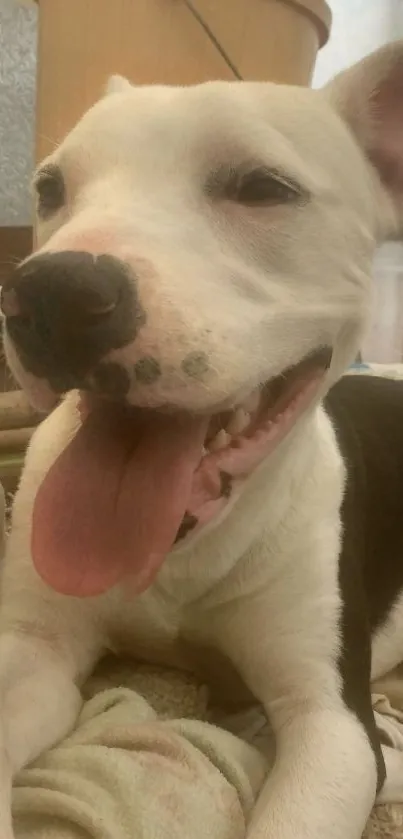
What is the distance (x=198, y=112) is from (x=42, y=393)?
38 centimetres

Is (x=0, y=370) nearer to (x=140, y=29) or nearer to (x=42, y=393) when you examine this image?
(x=140, y=29)

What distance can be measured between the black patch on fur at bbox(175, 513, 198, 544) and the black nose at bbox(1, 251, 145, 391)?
216 millimetres

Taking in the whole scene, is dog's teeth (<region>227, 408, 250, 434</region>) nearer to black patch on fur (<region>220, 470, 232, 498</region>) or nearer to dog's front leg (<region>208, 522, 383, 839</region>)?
black patch on fur (<region>220, 470, 232, 498</region>)

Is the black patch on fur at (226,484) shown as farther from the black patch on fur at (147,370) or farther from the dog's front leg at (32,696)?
the dog's front leg at (32,696)

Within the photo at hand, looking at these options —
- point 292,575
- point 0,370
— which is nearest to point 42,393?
point 292,575

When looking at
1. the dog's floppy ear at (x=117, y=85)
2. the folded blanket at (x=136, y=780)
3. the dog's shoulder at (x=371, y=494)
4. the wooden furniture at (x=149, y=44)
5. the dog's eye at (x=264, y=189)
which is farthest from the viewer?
the wooden furniture at (x=149, y=44)

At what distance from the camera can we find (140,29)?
203 cm

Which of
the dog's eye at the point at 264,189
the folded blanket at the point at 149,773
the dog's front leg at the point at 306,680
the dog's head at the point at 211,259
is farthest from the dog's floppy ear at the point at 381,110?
the folded blanket at the point at 149,773

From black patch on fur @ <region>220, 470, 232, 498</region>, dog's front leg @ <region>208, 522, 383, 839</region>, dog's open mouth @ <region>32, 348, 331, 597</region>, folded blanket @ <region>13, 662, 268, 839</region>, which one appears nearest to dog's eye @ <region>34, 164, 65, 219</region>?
dog's open mouth @ <region>32, 348, 331, 597</region>

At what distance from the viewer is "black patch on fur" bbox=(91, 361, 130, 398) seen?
0.85 metres

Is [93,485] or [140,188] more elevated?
[140,188]

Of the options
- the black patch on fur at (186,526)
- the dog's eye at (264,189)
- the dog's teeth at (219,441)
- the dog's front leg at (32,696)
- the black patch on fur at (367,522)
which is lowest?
the dog's front leg at (32,696)

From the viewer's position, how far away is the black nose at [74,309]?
82cm

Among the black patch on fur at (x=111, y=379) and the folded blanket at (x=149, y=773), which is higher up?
the black patch on fur at (x=111, y=379)
